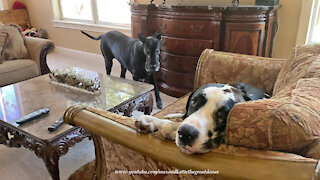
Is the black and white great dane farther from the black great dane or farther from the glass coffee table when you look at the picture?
the black great dane

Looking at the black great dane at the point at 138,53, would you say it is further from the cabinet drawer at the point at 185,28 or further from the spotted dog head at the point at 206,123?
the spotted dog head at the point at 206,123

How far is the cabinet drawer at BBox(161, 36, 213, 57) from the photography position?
2.80 metres

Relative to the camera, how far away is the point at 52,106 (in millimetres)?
1962

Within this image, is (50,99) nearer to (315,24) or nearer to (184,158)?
(184,158)

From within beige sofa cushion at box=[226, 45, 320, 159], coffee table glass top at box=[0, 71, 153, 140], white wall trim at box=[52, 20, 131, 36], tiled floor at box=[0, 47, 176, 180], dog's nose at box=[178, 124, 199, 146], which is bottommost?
tiled floor at box=[0, 47, 176, 180]

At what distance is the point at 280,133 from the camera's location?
0.68m

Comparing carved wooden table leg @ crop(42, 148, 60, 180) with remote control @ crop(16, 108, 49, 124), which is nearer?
carved wooden table leg @ crop(42, 148, 60, 180)

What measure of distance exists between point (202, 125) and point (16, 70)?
279 cm

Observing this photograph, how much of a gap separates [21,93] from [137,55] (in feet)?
3.83

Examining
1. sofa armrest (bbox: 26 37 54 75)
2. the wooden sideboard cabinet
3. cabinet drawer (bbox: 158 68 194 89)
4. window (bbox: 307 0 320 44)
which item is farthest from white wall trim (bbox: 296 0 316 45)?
sofa armrest (bbox: 26 37 54 75)

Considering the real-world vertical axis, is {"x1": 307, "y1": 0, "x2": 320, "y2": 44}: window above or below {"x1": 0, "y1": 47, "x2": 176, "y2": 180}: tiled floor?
above

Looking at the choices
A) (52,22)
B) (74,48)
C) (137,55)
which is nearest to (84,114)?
(137,55)

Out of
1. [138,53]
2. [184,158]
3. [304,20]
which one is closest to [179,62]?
[138,53]

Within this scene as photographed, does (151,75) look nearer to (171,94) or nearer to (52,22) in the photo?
(171,94)
